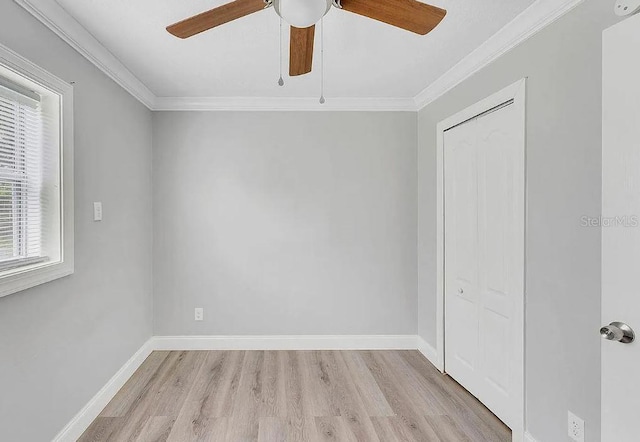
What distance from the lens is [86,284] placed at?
2207mm

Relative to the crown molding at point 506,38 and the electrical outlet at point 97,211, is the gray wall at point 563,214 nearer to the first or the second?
the crown molding at point 506,38

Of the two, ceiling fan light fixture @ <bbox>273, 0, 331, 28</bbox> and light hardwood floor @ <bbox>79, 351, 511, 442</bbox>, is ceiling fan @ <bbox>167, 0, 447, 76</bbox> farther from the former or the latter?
light hardwood floor @ <bbox>79, 351, 511, 442</bbox>

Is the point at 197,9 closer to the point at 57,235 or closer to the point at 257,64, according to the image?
the point at 257,64

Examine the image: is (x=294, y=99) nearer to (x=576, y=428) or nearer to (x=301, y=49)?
(x=301, y=49)

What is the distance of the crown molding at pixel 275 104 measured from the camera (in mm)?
3287

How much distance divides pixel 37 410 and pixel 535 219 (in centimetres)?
272

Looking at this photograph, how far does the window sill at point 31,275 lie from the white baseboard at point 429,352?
276cm

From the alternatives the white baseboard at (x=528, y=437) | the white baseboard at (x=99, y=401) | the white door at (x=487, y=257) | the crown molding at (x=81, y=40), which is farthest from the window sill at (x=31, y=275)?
the white baseboard at (x=528, y=437)

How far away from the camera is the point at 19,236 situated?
5.65ft

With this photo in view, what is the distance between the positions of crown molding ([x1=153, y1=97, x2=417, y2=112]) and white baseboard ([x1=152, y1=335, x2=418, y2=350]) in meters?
2.18
